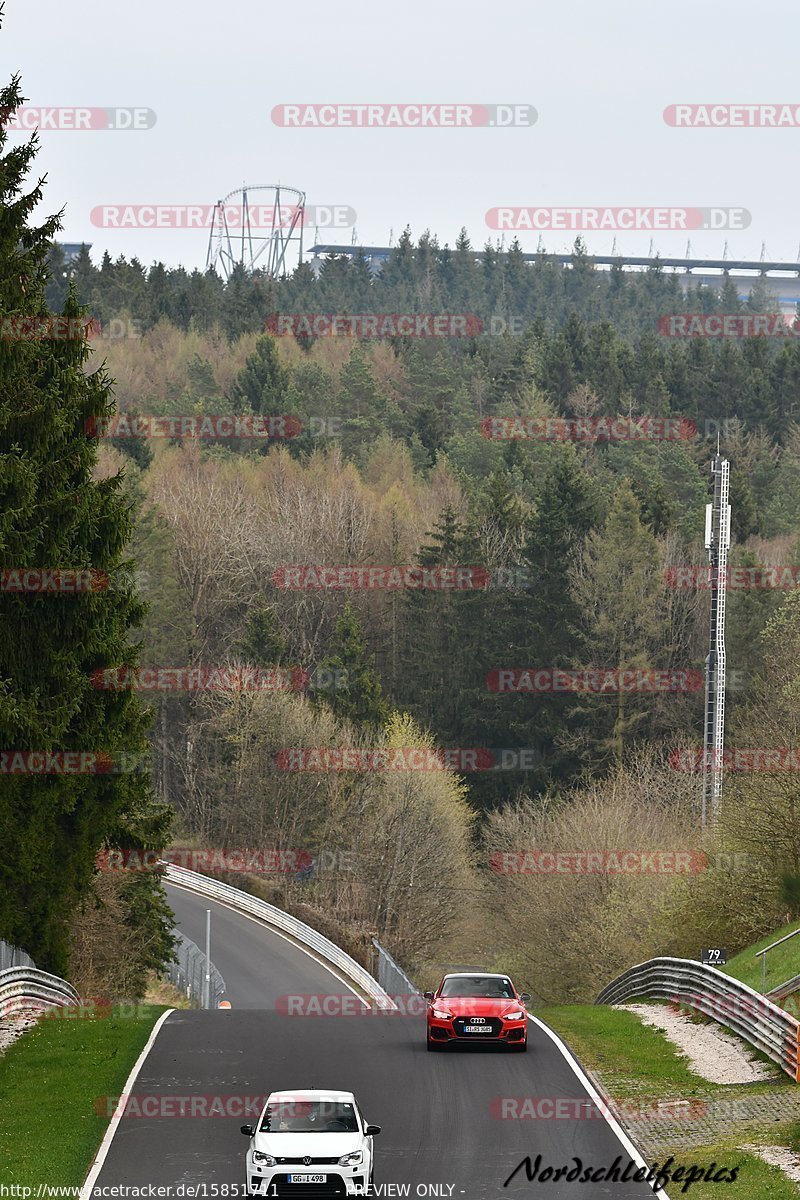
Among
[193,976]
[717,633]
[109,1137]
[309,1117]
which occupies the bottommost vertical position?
[193,976]

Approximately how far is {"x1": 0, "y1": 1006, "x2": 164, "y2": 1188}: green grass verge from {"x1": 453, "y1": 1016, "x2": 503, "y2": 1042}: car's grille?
183 inches

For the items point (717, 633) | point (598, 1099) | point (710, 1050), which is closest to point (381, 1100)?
point (598, 1099)

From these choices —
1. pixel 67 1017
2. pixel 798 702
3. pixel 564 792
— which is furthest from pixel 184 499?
pixel 67 1017

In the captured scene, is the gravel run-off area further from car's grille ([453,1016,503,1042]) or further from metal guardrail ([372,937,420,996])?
metal guardrail ([372,937,420,996])

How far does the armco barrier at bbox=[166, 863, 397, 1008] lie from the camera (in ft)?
173

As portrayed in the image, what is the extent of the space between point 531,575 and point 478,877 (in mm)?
18141

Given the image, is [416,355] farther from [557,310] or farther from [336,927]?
[336,927]

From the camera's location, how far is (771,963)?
31156 millimetres

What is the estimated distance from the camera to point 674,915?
40875 millimetres

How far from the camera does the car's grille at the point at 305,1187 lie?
15445 millimetres

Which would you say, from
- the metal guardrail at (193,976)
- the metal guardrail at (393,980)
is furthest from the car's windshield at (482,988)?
the metal guardrail at (193,976)

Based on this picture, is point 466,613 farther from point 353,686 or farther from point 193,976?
point 193,976

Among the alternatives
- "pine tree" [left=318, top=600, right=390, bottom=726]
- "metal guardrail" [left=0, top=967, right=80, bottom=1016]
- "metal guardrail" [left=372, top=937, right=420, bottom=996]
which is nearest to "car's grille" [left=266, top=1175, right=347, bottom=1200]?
"metal guardrail" [left=0, top=967, right=80, bottom=1016]

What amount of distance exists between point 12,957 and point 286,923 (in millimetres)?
33307
